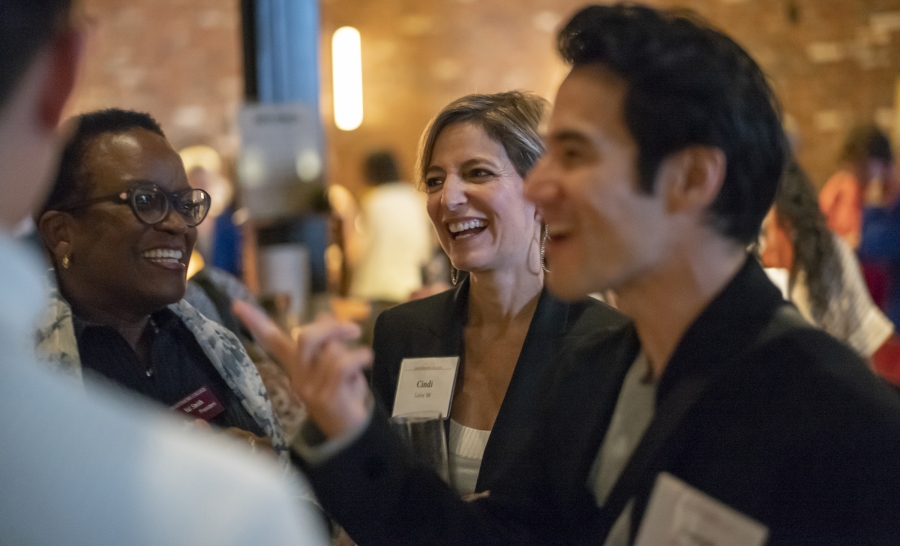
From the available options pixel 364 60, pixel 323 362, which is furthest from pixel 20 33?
pixel 364 60

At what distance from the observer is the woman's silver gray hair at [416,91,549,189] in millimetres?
1931

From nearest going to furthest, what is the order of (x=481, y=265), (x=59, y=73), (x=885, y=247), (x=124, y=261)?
(x=59, y=73), (x=124, y=261), (x=481, y=265), (x=885, y=247)

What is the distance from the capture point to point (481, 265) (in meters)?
1.90

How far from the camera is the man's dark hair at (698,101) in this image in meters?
→ 1.02

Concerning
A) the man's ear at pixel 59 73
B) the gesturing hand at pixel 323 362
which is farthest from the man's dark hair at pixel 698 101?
the man's ear at pixel 59 73

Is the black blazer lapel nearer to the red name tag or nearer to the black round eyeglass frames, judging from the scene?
the red name tag

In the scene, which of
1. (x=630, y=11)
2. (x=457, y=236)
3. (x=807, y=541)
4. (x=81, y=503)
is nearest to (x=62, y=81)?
(x=81, y=503)

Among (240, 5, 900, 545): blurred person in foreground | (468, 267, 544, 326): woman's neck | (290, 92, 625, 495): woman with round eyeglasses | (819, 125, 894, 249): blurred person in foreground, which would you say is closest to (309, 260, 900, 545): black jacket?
(240, 5, 900, 545): blurred person in foreground

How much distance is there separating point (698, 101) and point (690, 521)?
20.9 inches

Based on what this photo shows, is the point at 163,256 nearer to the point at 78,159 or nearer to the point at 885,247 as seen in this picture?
the point at 78,159

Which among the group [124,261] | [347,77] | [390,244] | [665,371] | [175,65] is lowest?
[390,244]

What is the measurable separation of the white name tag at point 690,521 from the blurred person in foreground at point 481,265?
0.80 metres

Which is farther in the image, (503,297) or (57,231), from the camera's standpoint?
(503,297)

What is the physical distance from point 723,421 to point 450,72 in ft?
25.9
